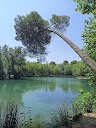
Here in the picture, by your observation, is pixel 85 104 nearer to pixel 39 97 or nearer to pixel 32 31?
pixel 32 31

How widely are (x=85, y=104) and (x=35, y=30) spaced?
416 cm

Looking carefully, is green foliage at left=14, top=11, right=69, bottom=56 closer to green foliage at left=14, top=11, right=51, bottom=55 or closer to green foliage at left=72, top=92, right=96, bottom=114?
green foliage at left=14, top=11, right=51, bottom=55

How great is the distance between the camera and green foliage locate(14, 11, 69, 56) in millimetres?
10477

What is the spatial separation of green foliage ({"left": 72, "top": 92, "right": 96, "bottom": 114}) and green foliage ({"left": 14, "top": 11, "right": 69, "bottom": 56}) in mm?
2908

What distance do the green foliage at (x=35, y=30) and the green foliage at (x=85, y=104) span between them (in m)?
2.91

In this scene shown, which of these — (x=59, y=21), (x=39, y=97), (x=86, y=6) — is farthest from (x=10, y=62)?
(x=86, y=6)

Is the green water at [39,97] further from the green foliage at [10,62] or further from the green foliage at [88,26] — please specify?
the green foliage at [10,62]

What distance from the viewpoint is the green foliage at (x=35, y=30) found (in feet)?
34.4

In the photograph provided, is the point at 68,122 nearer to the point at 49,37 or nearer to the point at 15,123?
the point at 15,123

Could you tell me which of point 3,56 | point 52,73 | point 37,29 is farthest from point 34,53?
point 52,73

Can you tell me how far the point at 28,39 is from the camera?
10.7 m

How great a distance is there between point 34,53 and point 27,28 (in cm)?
123

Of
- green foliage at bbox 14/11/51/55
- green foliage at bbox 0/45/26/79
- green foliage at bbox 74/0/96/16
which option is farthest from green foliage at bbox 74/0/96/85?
green foliage at bbox 0/45/26/79

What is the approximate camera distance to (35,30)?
1065cm
